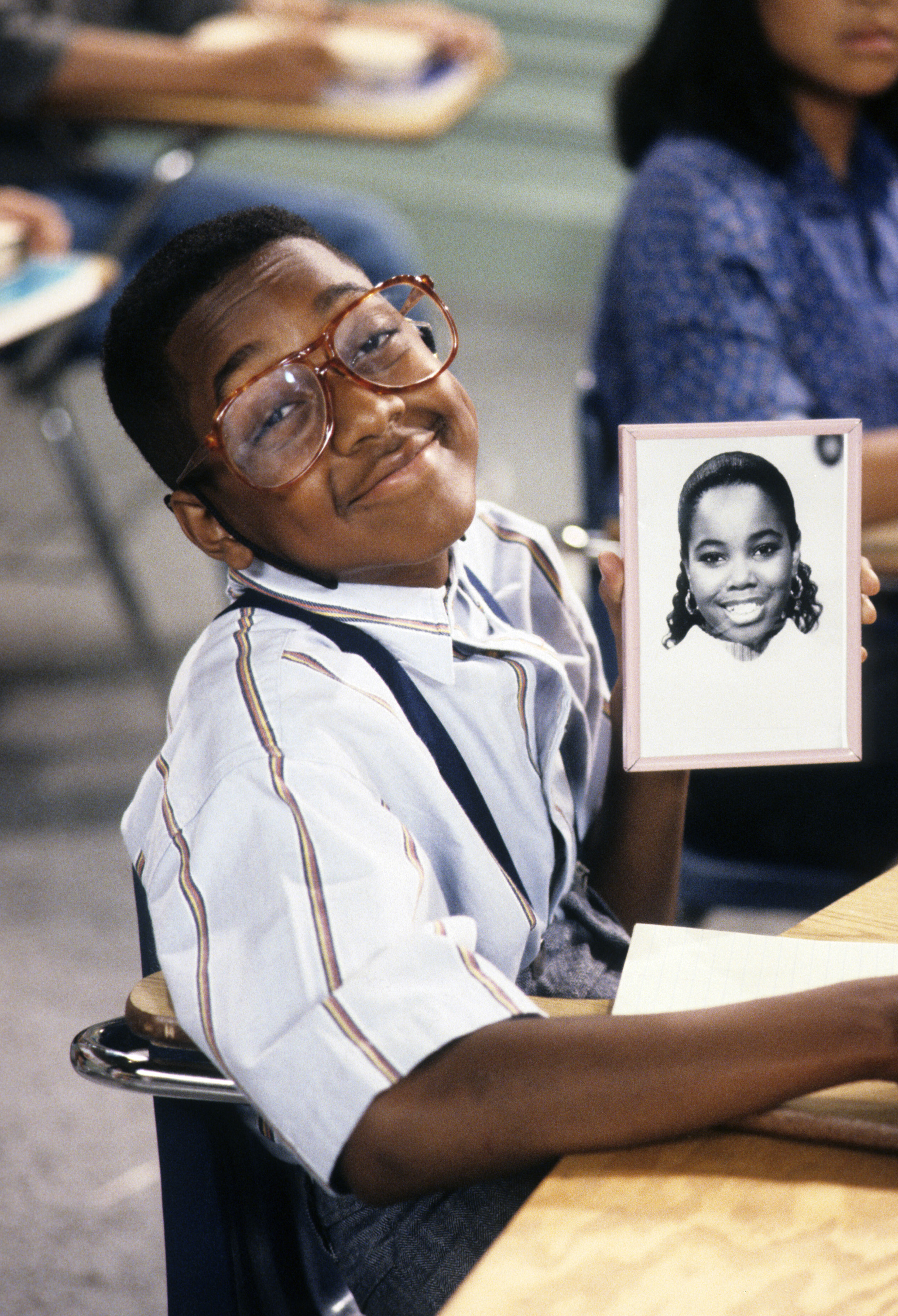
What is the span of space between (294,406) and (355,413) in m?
0.04

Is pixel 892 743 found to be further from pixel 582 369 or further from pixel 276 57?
pixel 582 369

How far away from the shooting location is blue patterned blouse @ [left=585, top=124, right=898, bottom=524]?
5.27 ft

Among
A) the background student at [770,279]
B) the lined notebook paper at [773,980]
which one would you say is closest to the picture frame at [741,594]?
the lined notebook paper at [773,980]

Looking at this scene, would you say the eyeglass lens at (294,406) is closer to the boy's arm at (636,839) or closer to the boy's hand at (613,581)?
the boy's hand at (613,581)

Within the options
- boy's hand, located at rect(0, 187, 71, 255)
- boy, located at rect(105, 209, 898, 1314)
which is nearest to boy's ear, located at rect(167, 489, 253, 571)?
boy, located at rect(105, 209, 898, 1314)

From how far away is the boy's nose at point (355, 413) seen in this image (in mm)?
888

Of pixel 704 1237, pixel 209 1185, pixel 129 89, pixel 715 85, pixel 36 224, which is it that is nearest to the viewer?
pixel 704 1237

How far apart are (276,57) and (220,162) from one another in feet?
9.09

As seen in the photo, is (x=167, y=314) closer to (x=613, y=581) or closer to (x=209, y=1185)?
(x=613, y=581)

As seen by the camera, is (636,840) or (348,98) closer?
(636,840)

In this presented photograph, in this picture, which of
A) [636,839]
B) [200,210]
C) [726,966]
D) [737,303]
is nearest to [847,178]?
[737,303]

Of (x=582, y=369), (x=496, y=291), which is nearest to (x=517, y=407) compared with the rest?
(x=582, y=369)

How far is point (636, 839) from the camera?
1110mm

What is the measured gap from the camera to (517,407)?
4.25 m
